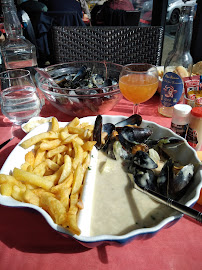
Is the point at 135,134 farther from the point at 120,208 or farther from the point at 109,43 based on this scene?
the point at 109,43

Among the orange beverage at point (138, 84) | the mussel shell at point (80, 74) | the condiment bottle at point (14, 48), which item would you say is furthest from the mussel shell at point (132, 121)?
the condiment bottle at point (14, 48)

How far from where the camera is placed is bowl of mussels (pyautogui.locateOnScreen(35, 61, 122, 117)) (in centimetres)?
147

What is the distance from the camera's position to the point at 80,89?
1420 millimetres

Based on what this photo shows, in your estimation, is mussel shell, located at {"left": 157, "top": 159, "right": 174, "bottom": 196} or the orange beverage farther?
the orange beverage

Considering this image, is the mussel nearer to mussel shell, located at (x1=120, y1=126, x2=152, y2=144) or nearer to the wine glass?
mussel shell, located at (x1=120, y1=126, x2=152, y2=144)

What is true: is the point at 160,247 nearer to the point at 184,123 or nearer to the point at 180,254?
the point at 180,254

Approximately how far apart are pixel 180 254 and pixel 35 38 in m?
5.09

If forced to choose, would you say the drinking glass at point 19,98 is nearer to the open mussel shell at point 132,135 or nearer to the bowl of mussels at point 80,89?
the bowl of mussels at point 80,89

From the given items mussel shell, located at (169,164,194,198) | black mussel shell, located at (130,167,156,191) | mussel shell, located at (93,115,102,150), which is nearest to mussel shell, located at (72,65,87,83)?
mussel shell, located at (93,115,102,150)

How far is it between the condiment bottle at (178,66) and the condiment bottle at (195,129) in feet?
1.14

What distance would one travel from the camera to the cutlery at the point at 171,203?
0.73 m

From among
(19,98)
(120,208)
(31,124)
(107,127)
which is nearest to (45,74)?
(19,98)

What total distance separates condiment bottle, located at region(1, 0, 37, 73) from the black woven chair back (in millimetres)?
324

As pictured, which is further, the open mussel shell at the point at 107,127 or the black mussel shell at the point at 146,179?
the open mussel shell at the point at 107,127
